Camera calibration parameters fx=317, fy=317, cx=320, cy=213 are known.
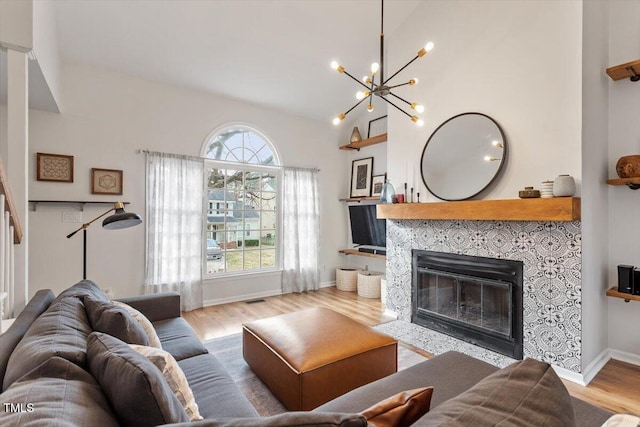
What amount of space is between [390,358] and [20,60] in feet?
11.0

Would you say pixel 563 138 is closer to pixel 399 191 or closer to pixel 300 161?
pixel 399 191

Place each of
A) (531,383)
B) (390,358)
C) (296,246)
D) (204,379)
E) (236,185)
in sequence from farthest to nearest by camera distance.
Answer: (296,246) → (236,185) → (390,358) → (204,379) → (531,383)

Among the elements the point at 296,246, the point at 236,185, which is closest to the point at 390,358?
the point at 296,246

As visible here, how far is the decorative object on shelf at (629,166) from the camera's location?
256cm

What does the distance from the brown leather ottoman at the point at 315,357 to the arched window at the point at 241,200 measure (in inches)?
91.5

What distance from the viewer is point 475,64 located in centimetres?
314

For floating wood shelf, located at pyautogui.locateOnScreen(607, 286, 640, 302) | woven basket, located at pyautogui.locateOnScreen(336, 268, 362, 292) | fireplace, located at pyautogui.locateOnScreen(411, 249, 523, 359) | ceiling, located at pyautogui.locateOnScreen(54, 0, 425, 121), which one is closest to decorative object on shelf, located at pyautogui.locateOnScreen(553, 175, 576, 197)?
fireplace, located at pyautogui.locateOnScreen(411, 249, 523, 359)

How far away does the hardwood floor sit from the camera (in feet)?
7.29

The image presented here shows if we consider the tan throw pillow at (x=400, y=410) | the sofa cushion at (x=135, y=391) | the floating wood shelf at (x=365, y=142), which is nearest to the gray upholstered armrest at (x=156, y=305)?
the sofa cushion at (x=135, y=391)

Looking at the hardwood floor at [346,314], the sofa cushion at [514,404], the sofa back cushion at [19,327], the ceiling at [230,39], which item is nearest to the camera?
the sofa cushion at [514,404]

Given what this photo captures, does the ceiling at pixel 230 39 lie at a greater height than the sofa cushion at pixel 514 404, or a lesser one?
greater

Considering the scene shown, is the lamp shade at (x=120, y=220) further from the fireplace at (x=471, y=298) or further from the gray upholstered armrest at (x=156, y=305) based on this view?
the fireplace at (x=471, y=298)

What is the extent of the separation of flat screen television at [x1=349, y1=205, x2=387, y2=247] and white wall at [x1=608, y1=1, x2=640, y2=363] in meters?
2.54

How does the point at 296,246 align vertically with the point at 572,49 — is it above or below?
below
